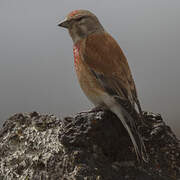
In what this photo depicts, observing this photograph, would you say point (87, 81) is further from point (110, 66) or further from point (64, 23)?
point (64, 23)

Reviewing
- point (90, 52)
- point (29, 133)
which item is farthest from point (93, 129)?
point (90, 52)

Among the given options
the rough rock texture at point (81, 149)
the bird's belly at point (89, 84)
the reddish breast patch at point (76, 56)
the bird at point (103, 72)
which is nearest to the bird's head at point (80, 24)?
the bird at point (103, 72)

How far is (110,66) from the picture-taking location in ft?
10.1

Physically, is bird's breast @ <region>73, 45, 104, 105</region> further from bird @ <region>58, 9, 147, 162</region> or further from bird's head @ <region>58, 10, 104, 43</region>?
bird's head @ <region>58, 10, 104, 43</region>

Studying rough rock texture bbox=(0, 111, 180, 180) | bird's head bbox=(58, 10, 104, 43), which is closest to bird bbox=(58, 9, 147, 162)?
bird's head bbox=(58, 10, 104, 43)

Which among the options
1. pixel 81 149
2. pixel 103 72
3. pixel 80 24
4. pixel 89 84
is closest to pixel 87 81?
pixel 89 84

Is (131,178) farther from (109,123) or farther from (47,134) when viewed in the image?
(47,134)

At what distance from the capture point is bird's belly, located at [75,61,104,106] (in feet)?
10.1

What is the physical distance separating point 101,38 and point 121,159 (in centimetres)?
117

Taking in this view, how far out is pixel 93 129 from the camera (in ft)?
8.79

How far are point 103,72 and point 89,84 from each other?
0.61ft

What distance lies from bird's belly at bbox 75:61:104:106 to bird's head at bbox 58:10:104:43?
34 centimetres

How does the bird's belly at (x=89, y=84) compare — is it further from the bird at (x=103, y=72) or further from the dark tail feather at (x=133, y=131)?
the dark tail feather at (x=133, y=131)

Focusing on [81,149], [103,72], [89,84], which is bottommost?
[81,149]
